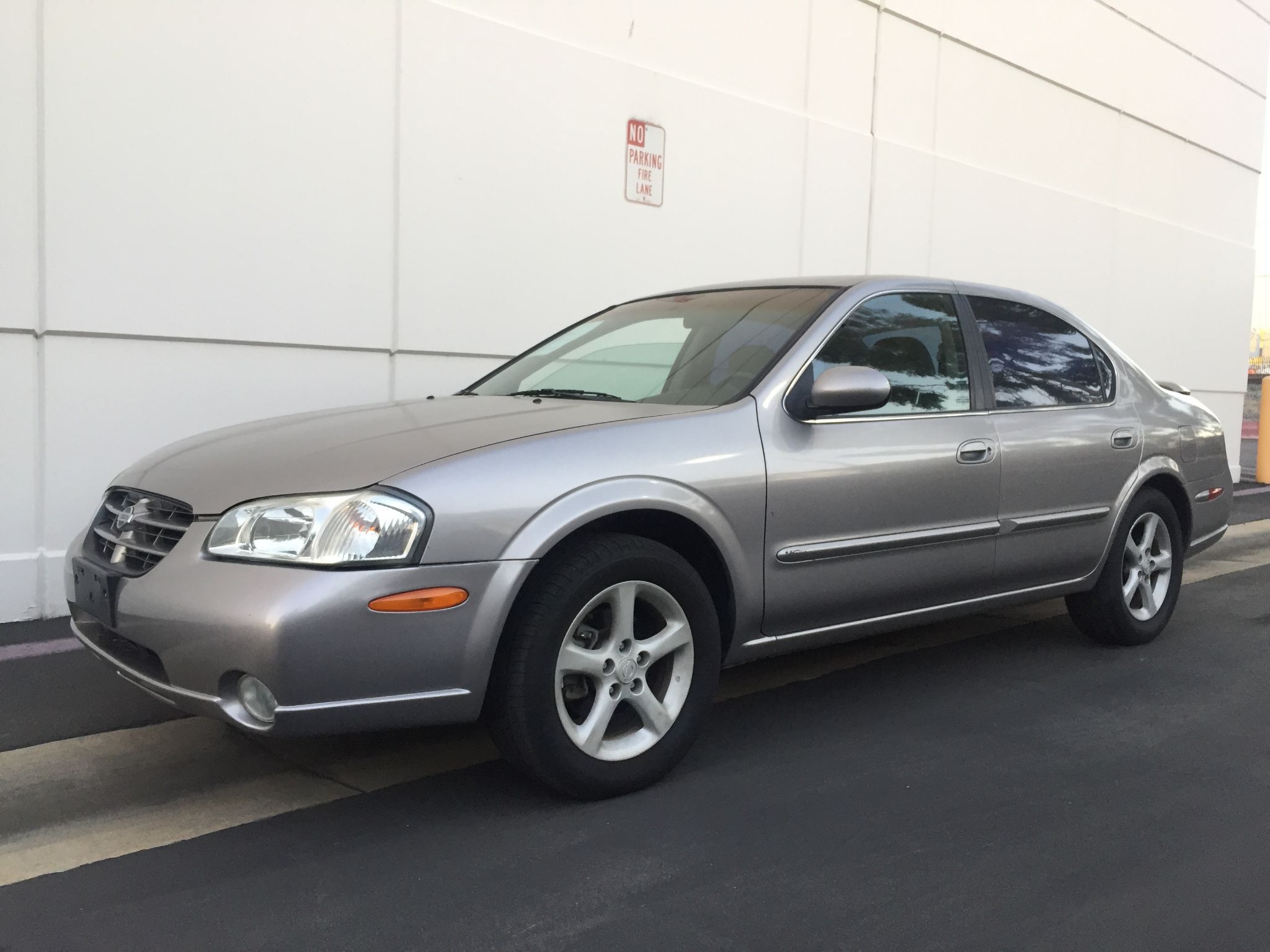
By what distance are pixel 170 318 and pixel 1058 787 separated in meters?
4.61

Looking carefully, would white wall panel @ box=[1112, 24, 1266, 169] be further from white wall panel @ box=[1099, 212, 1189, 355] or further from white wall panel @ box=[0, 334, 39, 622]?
white wall panel @ box=[0, 334, 39, 622]

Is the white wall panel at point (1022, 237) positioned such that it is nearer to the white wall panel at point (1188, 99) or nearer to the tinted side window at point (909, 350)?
the white wall panel at point (1188, 99)

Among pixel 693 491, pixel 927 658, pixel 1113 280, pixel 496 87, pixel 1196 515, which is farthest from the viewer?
pixel 1113 280

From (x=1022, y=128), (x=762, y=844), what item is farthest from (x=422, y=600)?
(x=1022, y=128)

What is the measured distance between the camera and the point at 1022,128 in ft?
39.7

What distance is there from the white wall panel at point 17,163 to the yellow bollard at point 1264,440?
13343 millimetres

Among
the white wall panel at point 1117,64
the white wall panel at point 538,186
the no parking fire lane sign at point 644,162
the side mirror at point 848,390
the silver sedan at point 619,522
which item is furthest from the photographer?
the white wall panel at point 1117,64

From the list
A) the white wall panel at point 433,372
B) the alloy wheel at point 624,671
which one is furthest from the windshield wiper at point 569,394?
the white wall panel at point 433,372

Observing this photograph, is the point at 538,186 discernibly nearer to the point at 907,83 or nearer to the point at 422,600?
the point at 907,83

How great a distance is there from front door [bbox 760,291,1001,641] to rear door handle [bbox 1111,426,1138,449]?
36.1 inches

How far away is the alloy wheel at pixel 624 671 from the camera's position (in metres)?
3.13

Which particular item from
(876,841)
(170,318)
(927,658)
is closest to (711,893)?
(876,841)

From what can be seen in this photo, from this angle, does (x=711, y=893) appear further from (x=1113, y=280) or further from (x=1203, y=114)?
(x=1203, y=114)

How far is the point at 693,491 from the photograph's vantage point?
333cm
